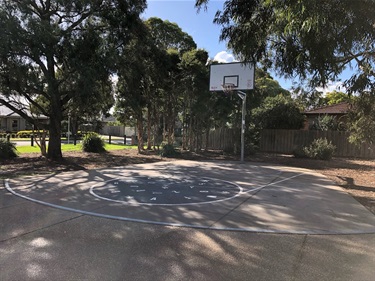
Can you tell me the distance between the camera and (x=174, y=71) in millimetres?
20312

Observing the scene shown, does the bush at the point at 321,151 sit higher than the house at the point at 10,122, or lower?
lower

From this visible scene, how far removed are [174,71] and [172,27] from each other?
5.17 m

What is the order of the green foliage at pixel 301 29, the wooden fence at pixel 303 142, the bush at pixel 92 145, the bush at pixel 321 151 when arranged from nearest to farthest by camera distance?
the green foliage at pixel 301 29, the bush at pixel 321 151, the bush at pixel 92 145, the wooden fence at pixel 303 142

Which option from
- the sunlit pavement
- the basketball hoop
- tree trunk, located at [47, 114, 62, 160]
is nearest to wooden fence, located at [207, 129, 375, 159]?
the basketball hoop

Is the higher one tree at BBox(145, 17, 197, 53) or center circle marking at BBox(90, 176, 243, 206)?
tree at BBox(145, 17, 197, 53)

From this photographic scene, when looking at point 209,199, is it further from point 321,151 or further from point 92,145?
point 92,145

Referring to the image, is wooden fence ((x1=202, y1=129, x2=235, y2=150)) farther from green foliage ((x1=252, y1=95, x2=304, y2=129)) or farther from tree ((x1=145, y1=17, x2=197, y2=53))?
tree ((x1=145, y1=17, x2=197, y2=53))

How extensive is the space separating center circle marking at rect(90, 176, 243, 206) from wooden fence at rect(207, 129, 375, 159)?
13.1 metres

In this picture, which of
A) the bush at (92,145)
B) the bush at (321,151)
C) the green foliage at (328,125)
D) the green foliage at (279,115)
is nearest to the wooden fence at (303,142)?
the green foliage at (279,115)

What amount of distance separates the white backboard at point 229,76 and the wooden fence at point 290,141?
6.22 metres

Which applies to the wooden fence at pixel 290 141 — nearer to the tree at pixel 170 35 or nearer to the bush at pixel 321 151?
the bush at pixel 321 151

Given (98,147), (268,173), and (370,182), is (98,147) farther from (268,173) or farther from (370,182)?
(370,182)

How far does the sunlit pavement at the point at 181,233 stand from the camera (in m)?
4.12

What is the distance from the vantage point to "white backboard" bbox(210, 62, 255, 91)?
18609mm
